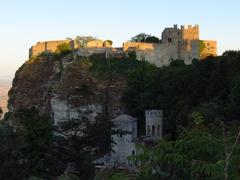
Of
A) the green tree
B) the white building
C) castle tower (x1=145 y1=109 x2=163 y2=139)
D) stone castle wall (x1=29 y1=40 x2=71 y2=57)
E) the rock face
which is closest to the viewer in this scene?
the green tree

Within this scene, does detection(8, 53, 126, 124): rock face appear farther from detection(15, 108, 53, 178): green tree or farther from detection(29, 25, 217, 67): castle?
detection(15, 108, 53, 178): green tree

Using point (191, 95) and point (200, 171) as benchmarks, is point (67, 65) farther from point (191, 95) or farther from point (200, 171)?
point (200, 171)

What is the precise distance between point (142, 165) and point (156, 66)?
43996mm

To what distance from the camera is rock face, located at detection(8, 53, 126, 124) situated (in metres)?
52.3

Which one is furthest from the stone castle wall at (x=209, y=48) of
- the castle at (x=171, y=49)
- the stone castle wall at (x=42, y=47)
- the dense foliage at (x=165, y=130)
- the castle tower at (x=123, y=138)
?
the castle tower at (x=123, y=138)

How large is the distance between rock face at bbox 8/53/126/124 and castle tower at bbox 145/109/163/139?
9.27 meters

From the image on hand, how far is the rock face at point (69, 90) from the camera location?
52.3 meters

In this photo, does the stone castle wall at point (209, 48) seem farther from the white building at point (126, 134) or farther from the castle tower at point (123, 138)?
the castle tower at point (123, 138)

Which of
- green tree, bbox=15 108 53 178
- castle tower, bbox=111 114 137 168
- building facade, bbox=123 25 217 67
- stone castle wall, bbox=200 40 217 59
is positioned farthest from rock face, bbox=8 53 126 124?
green tree, bbox=15 108 53 178

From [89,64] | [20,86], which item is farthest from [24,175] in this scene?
[20,86]

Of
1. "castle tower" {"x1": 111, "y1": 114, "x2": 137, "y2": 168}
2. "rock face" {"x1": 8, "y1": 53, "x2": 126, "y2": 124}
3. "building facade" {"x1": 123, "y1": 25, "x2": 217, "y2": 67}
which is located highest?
"building facade" {"x1": 123, "y1": 25, "x2": 217, "y2": 67}

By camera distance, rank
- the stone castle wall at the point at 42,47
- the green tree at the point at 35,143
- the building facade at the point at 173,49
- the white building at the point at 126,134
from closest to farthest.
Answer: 1. the green tree at the point at 35,143
2. the white building at the point at 126,134
3. the building facade at the point at 173,49
4. the stone castle wall at the point at 42,47

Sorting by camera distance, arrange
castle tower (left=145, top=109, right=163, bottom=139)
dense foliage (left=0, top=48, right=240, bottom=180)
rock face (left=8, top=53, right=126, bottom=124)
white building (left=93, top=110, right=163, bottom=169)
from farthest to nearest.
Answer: rock face (left=8, top=53, right=126, bottom=124), castle tower (left=145, top=109, right=163, bottom=139), white building (left=93, top=110, right=163, bottom=169), dense foliage (left=0, top=48, right=240, bottom=180)

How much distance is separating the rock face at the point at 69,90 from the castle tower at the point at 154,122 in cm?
927
